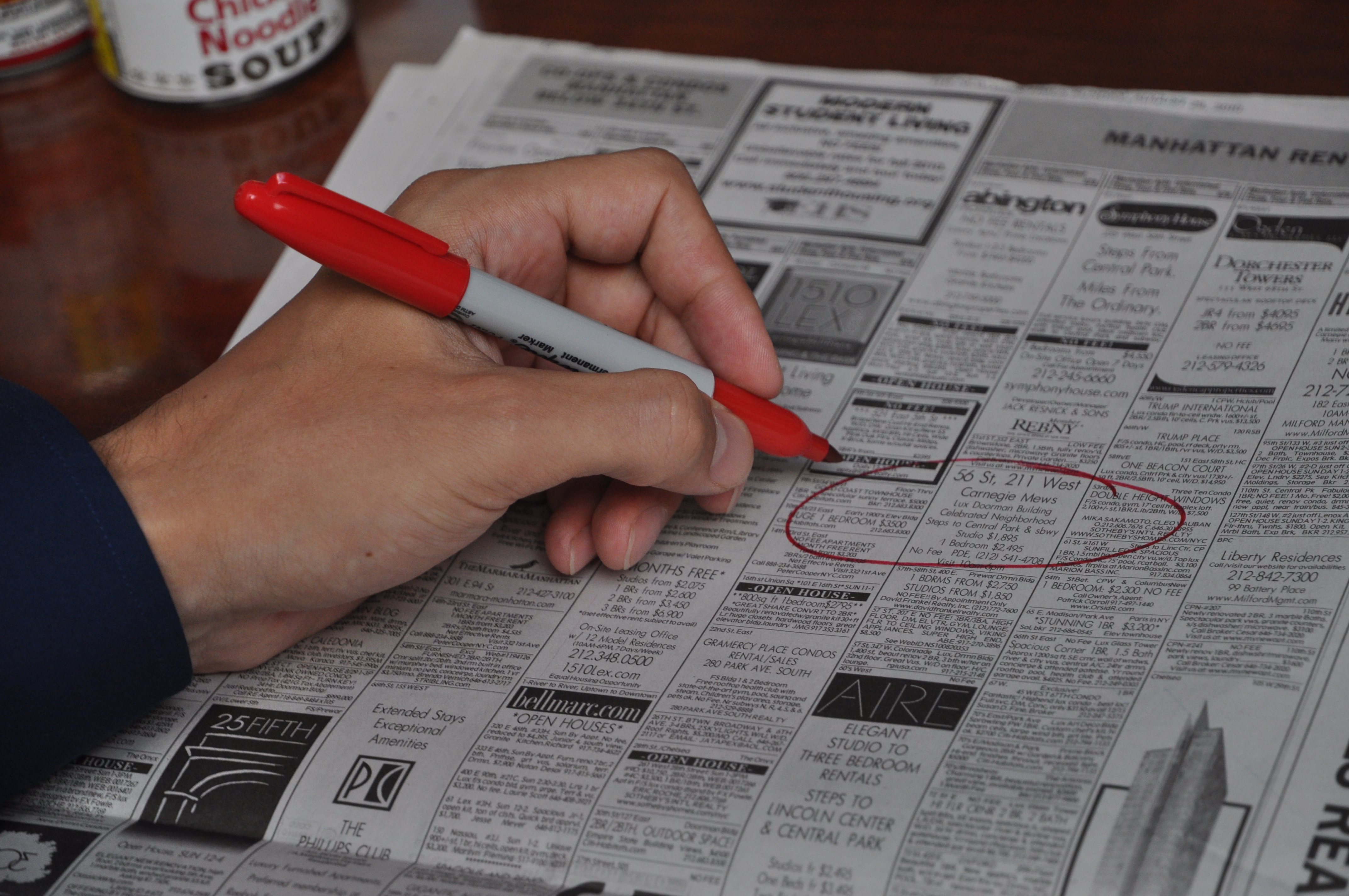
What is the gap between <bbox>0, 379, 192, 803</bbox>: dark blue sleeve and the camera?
0.47 metres

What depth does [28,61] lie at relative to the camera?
0.87m

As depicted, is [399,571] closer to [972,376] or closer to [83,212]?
[972,376]

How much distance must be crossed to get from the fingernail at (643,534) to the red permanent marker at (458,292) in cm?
6

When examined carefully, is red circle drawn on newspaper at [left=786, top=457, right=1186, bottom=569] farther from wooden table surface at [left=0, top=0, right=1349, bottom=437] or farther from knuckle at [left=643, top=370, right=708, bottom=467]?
wooden table surface at [left=0, top=0, right=1349, bottom=437]

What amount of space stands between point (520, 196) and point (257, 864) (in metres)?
0.31

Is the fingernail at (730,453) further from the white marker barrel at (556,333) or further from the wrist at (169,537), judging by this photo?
the wrist at (169,537)

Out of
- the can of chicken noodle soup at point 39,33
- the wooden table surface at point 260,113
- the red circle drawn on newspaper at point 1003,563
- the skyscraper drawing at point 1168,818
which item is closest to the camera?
the skyscraper drawing at point 1168,818

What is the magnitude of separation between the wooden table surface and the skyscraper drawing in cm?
48

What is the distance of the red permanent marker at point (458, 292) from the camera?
1.65ft

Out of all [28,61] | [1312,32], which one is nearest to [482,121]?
[28,61]

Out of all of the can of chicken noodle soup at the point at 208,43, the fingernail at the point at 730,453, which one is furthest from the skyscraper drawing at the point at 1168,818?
the can of chicken noodle soup at the point at 208,43

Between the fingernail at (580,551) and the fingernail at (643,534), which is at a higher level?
the fingernail at (643,534)

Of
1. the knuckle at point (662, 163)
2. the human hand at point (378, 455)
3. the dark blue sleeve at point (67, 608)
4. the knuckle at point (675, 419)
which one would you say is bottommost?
the dark blue sleeve at point (67, 608)

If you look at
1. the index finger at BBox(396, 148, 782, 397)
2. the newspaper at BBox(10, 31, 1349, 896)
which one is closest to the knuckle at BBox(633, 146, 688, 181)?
the index finger at BBox(396, 148, 782, 397)
